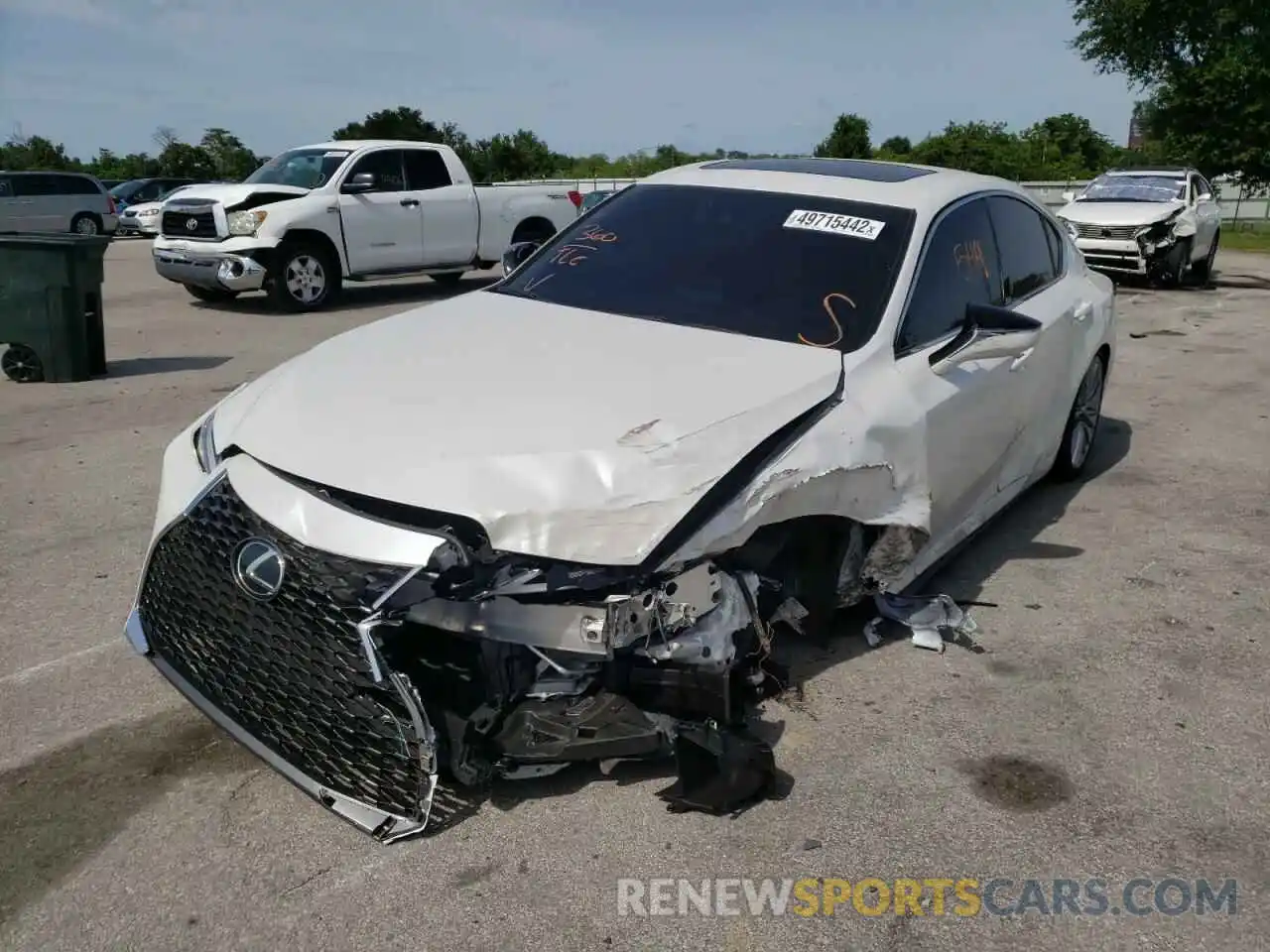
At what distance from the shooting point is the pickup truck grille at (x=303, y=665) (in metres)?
2.75

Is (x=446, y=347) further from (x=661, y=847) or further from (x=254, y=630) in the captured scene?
(x=661, y=847)

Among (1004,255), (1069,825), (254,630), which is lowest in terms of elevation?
(1069,825)

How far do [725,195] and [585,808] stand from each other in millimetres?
2675

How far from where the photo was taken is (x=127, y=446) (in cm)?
682

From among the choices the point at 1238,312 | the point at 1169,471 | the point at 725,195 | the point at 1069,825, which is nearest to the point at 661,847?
the point at 1069,825

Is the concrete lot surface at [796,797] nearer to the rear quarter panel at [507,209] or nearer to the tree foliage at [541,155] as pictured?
the rear quarter panel at [507,209]

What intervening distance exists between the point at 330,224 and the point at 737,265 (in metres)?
9.77

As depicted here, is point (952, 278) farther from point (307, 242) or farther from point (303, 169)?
point (303, 169)

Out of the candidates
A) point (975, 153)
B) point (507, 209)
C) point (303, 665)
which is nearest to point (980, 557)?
point (303, 665)

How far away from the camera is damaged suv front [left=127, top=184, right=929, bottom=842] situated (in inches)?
109

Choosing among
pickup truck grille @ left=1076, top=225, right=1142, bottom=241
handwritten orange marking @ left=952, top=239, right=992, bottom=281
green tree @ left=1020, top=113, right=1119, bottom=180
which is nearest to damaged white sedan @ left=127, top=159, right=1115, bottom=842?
handwritten orange marking @ left=952, top=239, right=992, bottom=281

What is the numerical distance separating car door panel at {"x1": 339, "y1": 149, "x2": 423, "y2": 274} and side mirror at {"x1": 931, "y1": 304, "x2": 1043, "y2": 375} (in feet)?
33.9

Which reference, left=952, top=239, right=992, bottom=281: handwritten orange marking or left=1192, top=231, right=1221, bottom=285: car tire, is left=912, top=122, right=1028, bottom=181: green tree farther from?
left=952, top=239, right=992, bottom=281: handwritten orange marking

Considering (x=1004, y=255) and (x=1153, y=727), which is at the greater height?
(x=1004, y=255)
